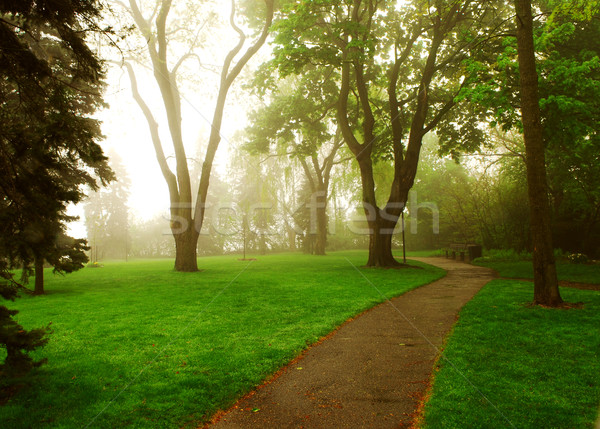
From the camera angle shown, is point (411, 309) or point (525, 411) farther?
point (411, 309)

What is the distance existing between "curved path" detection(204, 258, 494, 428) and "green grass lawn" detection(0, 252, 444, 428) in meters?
0.28

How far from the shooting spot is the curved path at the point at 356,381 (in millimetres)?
3111

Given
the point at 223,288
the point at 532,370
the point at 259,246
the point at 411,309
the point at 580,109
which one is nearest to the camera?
the point at 532,370

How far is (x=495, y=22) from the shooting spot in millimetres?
14500

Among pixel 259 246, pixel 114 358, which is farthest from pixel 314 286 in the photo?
pixel 259 246

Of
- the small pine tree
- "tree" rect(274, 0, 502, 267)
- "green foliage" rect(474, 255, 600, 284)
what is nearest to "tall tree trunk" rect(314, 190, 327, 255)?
"tree" rect(274, 0, 502, 267)

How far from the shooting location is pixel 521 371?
3.93 meters

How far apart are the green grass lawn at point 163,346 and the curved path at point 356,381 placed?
0.28 meters

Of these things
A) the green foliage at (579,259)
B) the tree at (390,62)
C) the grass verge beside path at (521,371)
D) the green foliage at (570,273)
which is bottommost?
the grass verge beside path at (521,371)

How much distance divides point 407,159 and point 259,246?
88.7ft

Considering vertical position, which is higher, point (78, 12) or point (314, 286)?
point (78, 12)

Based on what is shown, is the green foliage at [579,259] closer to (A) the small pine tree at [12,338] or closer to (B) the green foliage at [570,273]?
(B) the green foliage at [570,273]

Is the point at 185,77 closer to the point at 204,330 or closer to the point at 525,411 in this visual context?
the point at 204,330

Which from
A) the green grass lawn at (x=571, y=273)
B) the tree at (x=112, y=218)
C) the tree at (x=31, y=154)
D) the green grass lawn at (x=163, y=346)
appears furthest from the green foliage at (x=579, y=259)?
the tree at (x=112, y=218)
